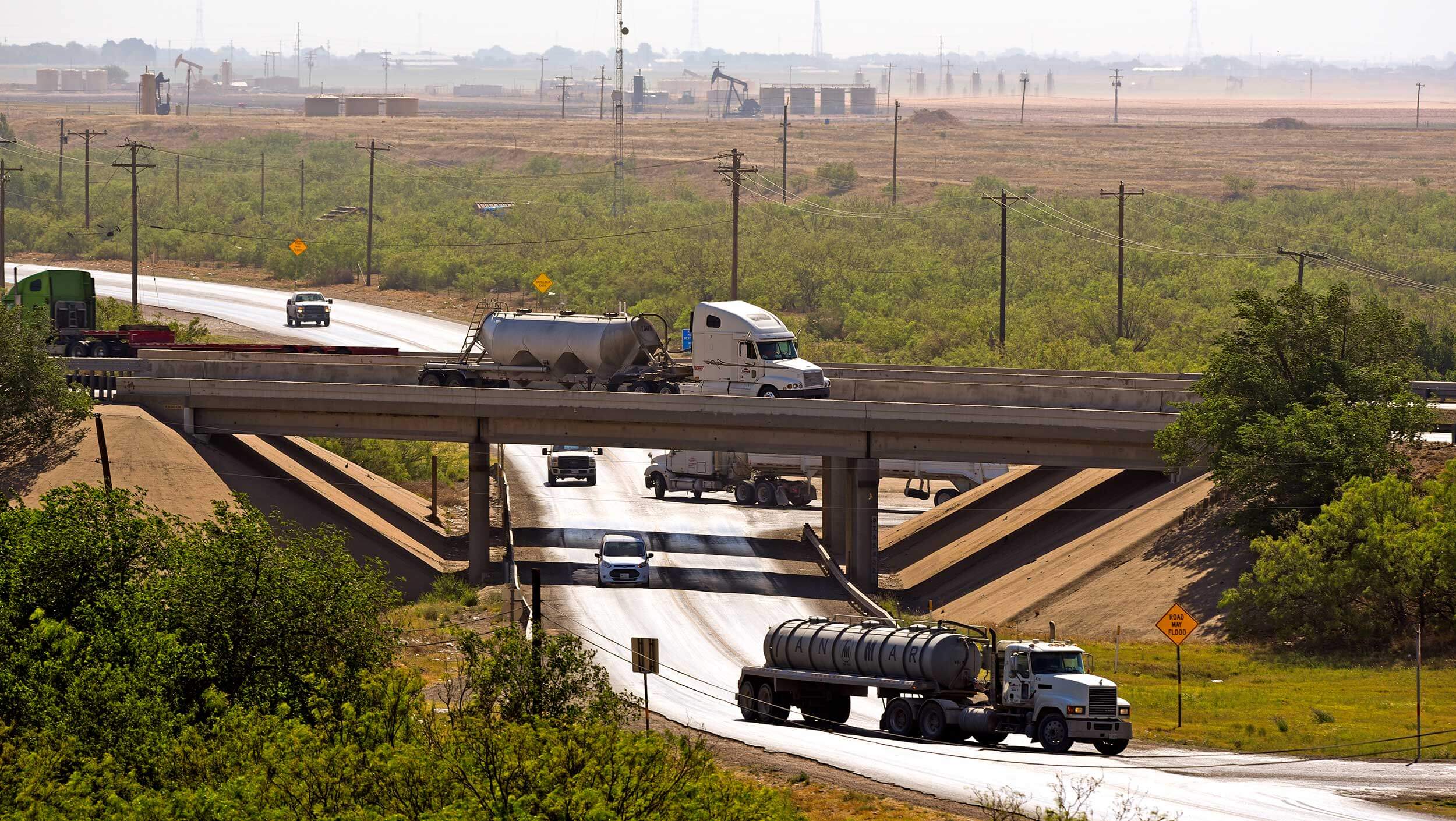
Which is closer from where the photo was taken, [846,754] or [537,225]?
[846,754]

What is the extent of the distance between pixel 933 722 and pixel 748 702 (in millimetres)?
4837

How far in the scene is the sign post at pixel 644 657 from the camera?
3859cm

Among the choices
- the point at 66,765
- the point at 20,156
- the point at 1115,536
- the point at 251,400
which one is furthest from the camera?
the point at 20,156

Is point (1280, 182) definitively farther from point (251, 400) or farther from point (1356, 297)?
point (251, 400)

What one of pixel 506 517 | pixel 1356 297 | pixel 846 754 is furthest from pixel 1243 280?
pixel 846 754

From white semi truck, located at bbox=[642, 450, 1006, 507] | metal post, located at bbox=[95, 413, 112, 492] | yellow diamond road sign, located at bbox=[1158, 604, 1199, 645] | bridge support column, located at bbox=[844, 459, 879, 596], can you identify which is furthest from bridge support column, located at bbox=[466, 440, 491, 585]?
yellow diamond road sign, located at bbox=[1158, 604, 1199, 645]

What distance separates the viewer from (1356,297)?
352 feet

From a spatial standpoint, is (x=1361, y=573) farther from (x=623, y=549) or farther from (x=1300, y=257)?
(x=1300, y=257)

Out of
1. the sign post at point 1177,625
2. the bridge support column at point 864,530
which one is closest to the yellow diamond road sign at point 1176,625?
the sign post at point 1177,625

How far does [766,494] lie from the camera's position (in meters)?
71.5

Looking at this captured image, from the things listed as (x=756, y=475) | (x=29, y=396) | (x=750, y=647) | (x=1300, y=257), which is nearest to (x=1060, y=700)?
(x=750, y=647)

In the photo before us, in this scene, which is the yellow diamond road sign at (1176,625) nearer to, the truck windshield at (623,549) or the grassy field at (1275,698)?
the grassy field at (1275,698)

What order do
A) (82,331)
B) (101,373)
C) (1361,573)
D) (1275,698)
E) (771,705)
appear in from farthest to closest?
(82,331) < (101,373) < (1361,573) < (1275,698) < (771,705)

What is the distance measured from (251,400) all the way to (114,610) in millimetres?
27939
